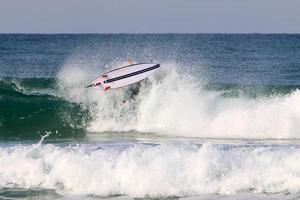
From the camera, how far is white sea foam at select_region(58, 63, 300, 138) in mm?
16734

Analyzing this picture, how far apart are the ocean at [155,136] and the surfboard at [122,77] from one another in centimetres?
45

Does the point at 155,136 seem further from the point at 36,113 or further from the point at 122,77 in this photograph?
the point at 36,113

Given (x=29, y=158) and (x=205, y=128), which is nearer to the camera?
(x=29, y=158)

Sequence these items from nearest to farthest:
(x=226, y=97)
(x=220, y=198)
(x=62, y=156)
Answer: (x=220, y=198) → (x=62, y=156) → (x=226, y=97)

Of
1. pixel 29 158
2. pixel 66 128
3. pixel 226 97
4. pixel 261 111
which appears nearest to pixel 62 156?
pixel 29 158

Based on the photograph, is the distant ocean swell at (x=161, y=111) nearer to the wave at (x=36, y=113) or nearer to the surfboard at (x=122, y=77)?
the wave at (x=36, y=113)

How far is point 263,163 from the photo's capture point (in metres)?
10.6

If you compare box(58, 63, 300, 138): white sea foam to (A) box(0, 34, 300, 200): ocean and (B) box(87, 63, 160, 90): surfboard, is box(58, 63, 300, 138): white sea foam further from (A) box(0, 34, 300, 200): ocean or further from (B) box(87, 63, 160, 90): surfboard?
(B) box(87, 63, 160, 90): surfboard

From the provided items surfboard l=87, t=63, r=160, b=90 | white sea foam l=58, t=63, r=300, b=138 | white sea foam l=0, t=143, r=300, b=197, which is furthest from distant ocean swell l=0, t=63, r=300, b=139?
white sea foam l=0, t=143, r=300, b=197

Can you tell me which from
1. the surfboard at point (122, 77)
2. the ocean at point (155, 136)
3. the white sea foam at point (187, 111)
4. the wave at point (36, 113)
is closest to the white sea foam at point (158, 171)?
the ocean at point (155, 136)

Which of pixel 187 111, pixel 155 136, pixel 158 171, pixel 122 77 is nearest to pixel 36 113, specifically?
pixel 122 77

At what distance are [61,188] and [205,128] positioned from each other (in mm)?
7210

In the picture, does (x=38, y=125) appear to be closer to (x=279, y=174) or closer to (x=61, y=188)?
(x=61, y=188)

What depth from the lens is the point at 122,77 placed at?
17859 mm
